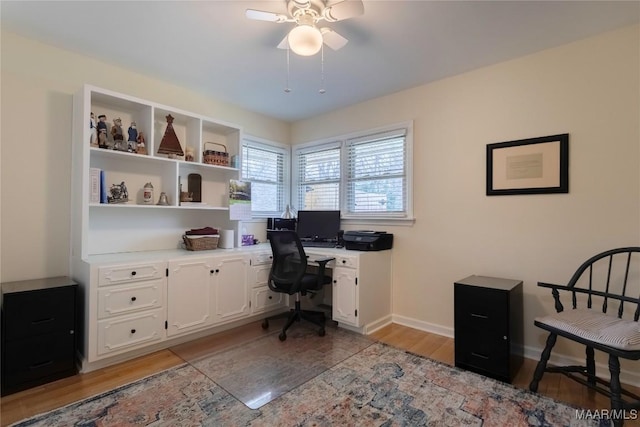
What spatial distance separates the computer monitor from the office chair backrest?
2.57ft

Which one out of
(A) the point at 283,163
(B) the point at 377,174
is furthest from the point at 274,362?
(A) the point at 283,163

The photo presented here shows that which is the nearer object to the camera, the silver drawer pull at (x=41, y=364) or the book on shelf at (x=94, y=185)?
the silver drawer pull at (x=41, y=364)

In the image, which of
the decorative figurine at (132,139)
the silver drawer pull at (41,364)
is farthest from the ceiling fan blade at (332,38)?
the silver drawer pull at (41,364)

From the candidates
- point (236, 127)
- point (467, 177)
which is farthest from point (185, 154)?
point (467, 177)

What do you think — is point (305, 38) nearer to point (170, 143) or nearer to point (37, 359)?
point (170, 143)

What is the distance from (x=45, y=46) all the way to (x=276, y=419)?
10.8ft

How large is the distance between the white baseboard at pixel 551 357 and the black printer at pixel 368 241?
0.83 m

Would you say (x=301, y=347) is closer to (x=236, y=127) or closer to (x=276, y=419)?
(x=276, y=419)

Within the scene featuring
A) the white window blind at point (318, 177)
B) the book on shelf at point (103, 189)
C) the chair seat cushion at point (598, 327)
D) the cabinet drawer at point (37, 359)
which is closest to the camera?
the chair seat cushion at point (598, 327)

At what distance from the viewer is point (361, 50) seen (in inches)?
100

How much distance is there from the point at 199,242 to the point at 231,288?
57 centimetres

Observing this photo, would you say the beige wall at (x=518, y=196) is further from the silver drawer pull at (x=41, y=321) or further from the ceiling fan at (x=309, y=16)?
the silver drawer pull at (x=41, y=321)

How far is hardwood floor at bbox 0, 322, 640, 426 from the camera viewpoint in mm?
1914

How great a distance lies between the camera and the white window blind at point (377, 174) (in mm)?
3447
